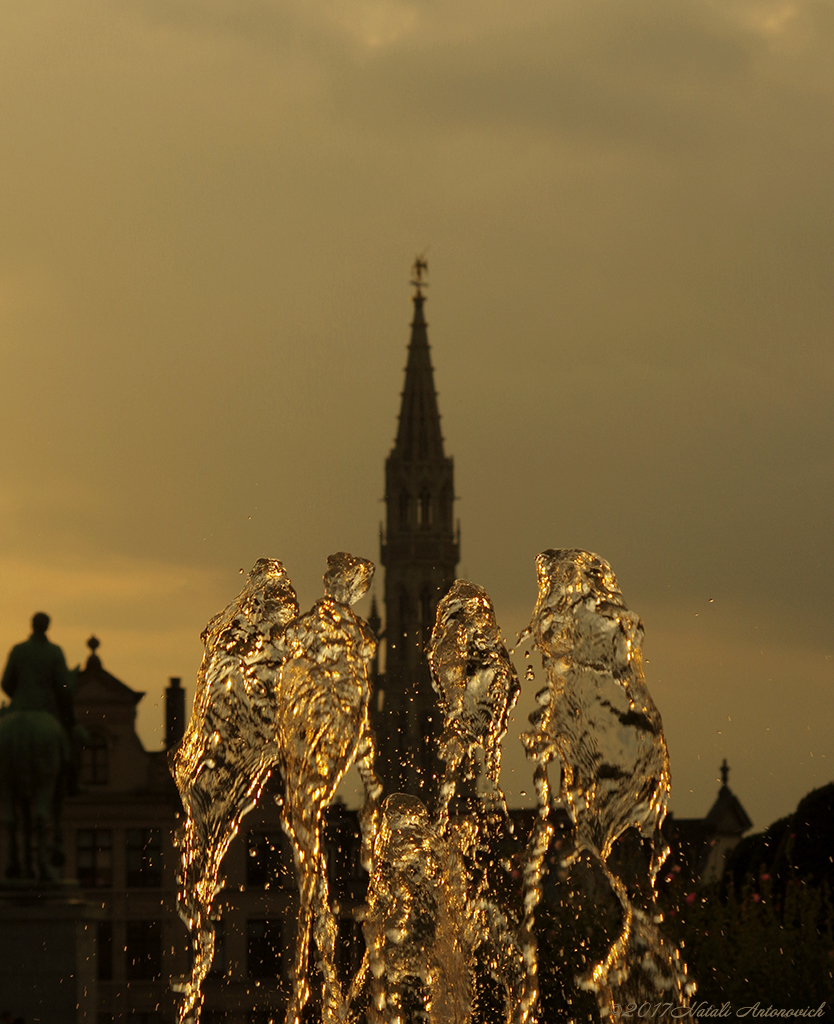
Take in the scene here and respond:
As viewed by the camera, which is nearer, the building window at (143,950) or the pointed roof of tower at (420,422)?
A: the building window at (143,950)

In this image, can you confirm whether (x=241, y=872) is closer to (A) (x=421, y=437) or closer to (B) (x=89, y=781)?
(B) (x=89, y=781)

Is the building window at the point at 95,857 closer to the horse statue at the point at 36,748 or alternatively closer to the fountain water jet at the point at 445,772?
the horse statue at the point at 36,748

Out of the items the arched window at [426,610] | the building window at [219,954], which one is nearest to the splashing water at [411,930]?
the building window at [219,954]

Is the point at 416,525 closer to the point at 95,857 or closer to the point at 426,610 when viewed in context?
the point at 426,610

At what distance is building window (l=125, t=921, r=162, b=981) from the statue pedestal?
112ft

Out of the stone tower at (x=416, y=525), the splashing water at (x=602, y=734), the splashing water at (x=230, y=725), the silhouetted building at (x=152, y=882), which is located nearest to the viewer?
the splashing water at (x=602, y=734)

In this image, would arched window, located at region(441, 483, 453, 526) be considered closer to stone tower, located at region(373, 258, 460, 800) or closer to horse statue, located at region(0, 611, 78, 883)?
stone tower, located at region(373, 258, 460, 800)

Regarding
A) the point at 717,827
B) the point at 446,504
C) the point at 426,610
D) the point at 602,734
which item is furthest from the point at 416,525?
the point at 602,734

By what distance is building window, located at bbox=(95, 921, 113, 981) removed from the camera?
57.8m

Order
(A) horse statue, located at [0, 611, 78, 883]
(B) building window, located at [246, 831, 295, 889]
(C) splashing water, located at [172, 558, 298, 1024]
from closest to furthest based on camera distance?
(C) splashing water, located at [172, 558, 298, 1024] < (A) horse statue, located at [0, 611, 78, 883] < (B) building window, located at [246, 831, 295, 889]

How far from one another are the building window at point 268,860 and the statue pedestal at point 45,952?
3456cm

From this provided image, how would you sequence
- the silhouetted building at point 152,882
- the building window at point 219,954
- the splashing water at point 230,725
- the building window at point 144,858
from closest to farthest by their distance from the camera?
the splashing water at point 230,725, the silhouetted building at point 152,882, the building window at point 219,954, the building window at point 144,858

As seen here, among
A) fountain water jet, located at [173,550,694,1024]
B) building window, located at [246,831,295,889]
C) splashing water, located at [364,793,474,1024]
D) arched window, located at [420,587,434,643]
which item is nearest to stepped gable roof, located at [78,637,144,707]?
building window, located at [246,831,295,889]

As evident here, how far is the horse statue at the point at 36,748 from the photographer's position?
2434 cm
